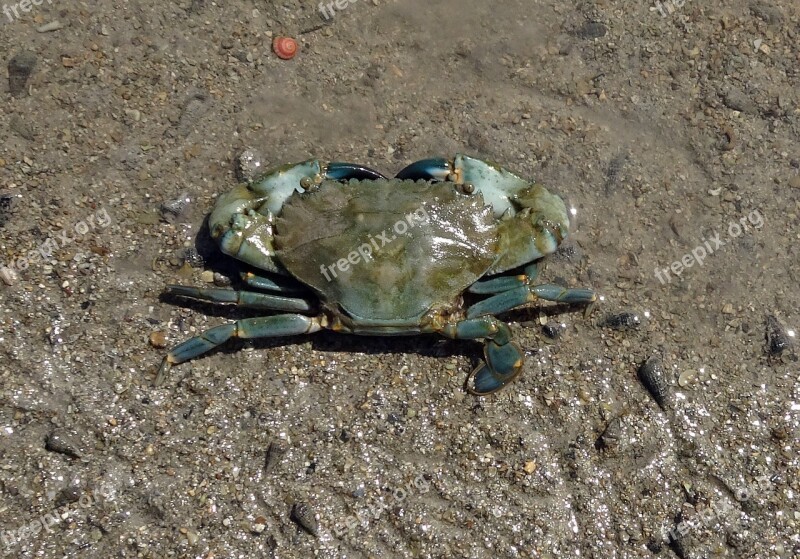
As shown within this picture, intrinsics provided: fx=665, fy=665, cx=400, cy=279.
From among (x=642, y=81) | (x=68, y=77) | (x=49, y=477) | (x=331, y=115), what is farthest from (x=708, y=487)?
(x=68, y=77)

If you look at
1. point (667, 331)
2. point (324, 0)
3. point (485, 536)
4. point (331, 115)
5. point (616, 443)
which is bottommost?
point (485, 536)

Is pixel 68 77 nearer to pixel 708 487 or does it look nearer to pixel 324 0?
pixel 324 0

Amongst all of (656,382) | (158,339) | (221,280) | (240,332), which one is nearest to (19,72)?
(221,280)

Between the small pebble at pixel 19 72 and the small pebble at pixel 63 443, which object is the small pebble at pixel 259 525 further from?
the small pebble at pixel 19 72

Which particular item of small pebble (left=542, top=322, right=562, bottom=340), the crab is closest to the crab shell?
the crab

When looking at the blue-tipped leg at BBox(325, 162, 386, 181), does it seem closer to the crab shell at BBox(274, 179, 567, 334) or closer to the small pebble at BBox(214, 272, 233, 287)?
the crab shell at BBox(274, 179, 567, 334)

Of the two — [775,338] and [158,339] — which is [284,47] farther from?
[775,338]
